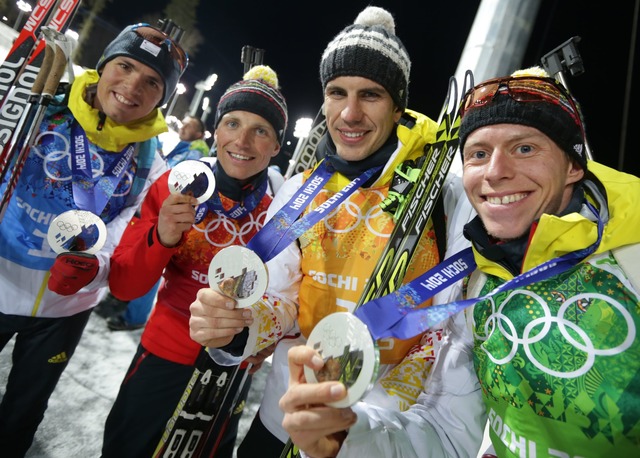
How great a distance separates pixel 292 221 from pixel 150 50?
1636 millimetres

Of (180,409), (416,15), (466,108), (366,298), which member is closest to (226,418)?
(180,409)

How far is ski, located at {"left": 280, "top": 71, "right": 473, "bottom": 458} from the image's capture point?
1353 mm

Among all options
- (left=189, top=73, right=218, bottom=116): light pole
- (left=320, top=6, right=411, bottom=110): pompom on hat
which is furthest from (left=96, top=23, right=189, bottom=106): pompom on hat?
(left=189, top=73, right=218, bottom=116): light pole

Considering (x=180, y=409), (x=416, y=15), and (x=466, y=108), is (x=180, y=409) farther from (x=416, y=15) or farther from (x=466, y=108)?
(x=416, y=15)

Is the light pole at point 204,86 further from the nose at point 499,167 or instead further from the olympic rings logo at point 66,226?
the nose at point 499,167

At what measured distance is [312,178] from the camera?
167 centimetres

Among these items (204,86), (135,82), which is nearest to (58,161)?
(135,82)

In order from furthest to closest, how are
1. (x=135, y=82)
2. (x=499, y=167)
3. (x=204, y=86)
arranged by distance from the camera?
(x=204, y=86)
(x=135, y=82)
(x=499, y=167)

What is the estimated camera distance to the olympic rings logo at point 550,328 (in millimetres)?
946

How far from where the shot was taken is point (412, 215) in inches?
55.4

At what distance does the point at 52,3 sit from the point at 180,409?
2892 millimetres

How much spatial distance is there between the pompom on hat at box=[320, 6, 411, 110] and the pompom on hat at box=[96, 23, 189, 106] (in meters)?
1.20

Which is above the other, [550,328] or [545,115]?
[545,115]

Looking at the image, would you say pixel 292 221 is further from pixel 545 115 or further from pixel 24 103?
pixel 24 103
